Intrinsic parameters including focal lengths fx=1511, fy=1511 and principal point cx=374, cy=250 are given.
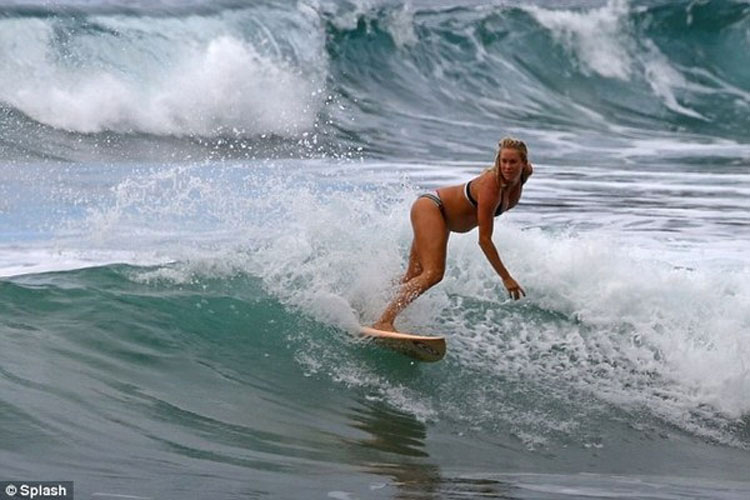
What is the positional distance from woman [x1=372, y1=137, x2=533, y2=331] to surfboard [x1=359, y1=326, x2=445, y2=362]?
10 centimetres

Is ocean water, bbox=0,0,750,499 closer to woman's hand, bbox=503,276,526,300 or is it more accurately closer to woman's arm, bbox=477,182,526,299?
woman's hand, bbox=503,276,526,300

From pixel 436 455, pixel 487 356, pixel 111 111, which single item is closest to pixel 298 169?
pixel 111 111

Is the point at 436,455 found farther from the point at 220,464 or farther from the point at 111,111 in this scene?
the point at 111,111

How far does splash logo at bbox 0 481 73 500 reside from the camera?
531 cm

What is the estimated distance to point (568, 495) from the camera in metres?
5.79

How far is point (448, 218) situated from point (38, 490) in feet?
11.1

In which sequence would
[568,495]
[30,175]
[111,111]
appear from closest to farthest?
1. [568,495]
2. [30,175]
3. [111,111]

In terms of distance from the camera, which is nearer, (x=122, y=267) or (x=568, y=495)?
(x=568, y=495)

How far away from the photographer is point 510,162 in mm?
7641

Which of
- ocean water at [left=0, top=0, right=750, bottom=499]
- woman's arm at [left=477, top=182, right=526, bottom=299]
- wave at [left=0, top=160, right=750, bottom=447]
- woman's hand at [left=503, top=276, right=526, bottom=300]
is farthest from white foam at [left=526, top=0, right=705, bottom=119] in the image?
woman's hand at [left=503, top=276, right=526, bottom=300]

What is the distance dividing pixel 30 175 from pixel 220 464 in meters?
10.8

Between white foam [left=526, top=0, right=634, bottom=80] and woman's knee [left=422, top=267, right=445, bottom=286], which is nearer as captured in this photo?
woman's knee [left=422, top=267, right=445, bottom=286]

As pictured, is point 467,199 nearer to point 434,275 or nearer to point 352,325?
point 434,275

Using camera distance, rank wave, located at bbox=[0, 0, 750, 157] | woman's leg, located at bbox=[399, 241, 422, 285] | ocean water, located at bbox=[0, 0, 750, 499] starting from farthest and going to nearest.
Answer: wave, located at bbox=[0, 0, 750, 157] → woman's leg, located at bbox=[399, 241, 422, 285] → ocean water, located at bbox=[0, 0, 750, 499]
